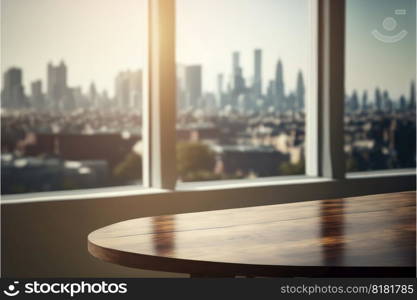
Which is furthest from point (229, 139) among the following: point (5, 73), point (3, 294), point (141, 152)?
point (3, 294)

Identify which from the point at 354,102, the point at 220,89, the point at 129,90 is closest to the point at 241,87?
the point at 220,89

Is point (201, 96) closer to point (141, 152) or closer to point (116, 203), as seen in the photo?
point (141, 152)

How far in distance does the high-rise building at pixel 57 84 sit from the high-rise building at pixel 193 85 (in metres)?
0.86

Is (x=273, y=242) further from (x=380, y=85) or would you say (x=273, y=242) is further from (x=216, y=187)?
(x=380, y=85)

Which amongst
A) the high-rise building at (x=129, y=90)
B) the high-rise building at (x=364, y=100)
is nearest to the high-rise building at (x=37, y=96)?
the high-rise building at (x=129, y=90)

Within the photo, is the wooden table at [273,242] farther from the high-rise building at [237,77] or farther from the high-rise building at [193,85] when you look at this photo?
the high-rise building at [237,77]

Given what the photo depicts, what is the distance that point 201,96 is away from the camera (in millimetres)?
4312

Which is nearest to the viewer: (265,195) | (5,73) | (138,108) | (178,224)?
(178,224)

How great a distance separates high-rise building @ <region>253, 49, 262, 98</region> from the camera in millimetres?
4551

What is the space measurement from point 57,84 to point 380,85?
2.72 meters

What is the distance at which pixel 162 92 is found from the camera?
4.05 metres

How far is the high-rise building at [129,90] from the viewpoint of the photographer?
157 inches

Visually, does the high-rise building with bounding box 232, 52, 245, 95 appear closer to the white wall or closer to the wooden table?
the white wall

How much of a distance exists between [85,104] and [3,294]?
173 centimetres
